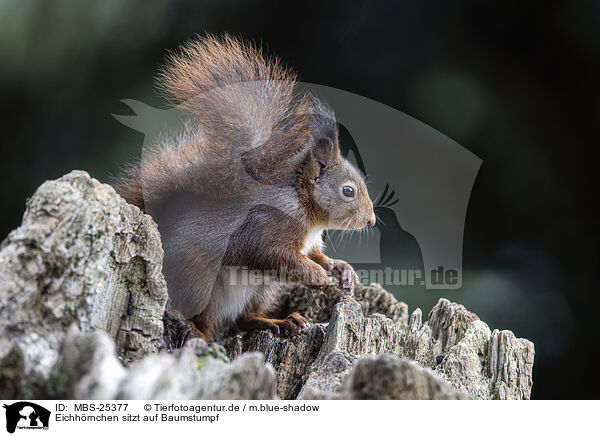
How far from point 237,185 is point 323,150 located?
0.28 m

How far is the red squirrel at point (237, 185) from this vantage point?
1315 millimetres

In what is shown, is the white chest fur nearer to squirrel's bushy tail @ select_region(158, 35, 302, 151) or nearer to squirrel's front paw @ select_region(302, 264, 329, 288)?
squirrel's front paw @ select_region(302, 264, 329, 288)

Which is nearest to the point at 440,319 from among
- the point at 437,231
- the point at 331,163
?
the point at 437,231

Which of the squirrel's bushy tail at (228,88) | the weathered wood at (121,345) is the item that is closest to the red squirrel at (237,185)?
the squirrel's bushy tail at (228,88)

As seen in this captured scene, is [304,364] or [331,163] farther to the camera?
[331,163]

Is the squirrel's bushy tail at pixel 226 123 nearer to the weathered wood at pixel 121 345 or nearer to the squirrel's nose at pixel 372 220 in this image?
the squirrel's nose at pixel 372 220

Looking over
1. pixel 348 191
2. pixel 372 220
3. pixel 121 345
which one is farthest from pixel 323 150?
pixel 121 345

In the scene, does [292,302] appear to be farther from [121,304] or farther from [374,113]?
[121,304]

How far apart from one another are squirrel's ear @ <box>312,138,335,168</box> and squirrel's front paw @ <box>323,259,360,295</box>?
0.90 ft

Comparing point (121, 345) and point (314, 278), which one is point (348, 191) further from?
point (121, 345)

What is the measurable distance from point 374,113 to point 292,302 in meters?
0.61

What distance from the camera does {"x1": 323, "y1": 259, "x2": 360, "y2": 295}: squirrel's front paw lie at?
1520mm

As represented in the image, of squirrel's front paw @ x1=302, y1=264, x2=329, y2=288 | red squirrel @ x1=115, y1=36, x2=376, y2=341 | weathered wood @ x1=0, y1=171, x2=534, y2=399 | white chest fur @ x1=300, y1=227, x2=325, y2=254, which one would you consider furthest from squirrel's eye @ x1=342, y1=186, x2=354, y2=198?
weathered wood @ x1=0, y1=171, x2=534, y2=399
